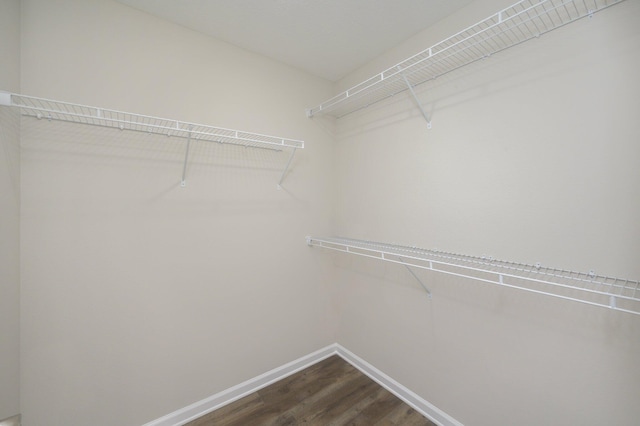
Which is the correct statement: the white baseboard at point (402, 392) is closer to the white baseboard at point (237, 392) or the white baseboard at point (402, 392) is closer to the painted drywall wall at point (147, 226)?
the white baseboard at point (237, 392)

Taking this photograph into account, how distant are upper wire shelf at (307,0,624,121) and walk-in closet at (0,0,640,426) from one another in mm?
13

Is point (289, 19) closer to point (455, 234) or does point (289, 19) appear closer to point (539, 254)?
point (455, 234)

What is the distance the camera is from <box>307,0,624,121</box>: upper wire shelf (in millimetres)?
1079

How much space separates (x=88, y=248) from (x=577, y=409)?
245 cm

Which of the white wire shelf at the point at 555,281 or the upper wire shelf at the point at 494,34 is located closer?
the white wire shelf at the point at 555,281

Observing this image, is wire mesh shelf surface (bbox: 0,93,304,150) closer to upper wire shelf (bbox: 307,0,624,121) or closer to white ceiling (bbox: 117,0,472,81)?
white ceiling (bbox: 117,0,472,81)

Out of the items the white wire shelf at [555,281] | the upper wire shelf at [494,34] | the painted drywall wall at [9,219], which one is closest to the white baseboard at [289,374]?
the painted drywall wall at [9,219]

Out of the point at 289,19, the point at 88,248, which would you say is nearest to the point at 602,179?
the point at 289,19

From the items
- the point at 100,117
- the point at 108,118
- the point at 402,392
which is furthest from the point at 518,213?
the point at 108,118

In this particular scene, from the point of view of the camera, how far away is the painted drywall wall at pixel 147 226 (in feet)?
4.20

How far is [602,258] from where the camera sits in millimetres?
1066

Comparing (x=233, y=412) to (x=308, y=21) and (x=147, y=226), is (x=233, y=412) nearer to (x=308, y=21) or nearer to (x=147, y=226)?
(x=147, y=226)

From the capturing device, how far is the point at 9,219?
1.15 m

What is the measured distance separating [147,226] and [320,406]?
163cm
